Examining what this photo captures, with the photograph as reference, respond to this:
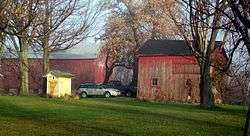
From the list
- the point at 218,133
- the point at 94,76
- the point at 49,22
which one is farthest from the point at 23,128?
the point at 94,76

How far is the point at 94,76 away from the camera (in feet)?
269

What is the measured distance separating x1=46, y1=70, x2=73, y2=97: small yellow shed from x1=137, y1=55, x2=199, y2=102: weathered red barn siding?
9.76 m

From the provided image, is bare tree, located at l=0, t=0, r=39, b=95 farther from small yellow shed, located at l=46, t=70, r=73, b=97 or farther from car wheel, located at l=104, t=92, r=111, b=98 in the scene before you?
car wheel, located at l=104, t=92, r=111, b=98

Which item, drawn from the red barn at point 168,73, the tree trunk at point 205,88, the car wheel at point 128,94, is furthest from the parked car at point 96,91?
the tree trunk at point 205,88

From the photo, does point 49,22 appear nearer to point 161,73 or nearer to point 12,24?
point 12,24

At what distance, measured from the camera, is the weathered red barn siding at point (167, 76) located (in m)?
55.8

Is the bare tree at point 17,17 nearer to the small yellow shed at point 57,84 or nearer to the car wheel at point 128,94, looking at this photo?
the small yellow shed at point 57,84

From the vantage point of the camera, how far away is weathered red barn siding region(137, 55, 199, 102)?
55.8 metres

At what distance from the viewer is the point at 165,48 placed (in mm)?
59344

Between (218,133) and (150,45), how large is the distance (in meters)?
40.8

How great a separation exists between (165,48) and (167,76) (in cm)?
372

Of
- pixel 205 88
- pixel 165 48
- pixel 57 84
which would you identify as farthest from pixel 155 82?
pixel 205 88

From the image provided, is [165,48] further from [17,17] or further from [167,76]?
[17,17]

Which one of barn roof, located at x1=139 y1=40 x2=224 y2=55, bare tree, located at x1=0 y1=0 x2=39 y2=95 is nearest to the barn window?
barn roof, located at x1=139 y1=40 x2=224 y2=55
